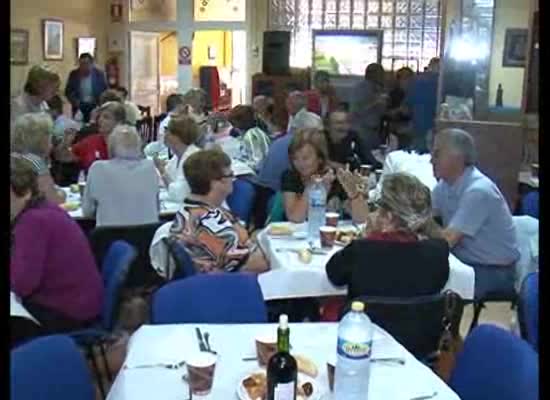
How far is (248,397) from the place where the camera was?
1.72 meters

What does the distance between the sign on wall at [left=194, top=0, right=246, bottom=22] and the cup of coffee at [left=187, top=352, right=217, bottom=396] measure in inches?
383

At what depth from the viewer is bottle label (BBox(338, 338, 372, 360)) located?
164 cm

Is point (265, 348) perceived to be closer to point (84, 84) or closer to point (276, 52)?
point (84, 84)

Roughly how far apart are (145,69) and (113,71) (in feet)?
2.27

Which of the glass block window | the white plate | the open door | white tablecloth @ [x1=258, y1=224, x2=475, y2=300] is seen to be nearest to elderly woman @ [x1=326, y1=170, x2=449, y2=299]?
white tablecloth @ [x1=258, y1=224, x2=475, y2=300]

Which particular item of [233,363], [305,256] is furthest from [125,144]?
[233,363]

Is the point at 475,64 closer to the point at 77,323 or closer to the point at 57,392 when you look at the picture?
the point at 77,323

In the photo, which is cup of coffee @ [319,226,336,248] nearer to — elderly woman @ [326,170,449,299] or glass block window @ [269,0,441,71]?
elderly woman @ [326,170,449,299]

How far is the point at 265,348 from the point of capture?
6.39ft

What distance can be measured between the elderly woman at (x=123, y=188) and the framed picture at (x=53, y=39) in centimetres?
663

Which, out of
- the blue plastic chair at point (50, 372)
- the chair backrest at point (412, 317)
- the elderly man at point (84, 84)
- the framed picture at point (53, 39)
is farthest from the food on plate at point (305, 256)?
the framed picture at point (53, 39)

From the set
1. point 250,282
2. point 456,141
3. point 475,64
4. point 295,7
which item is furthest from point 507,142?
point 295,7

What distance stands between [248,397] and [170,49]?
1145cm

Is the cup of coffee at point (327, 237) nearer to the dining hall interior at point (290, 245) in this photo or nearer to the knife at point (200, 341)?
the dining hall interior at point (290, 245)
